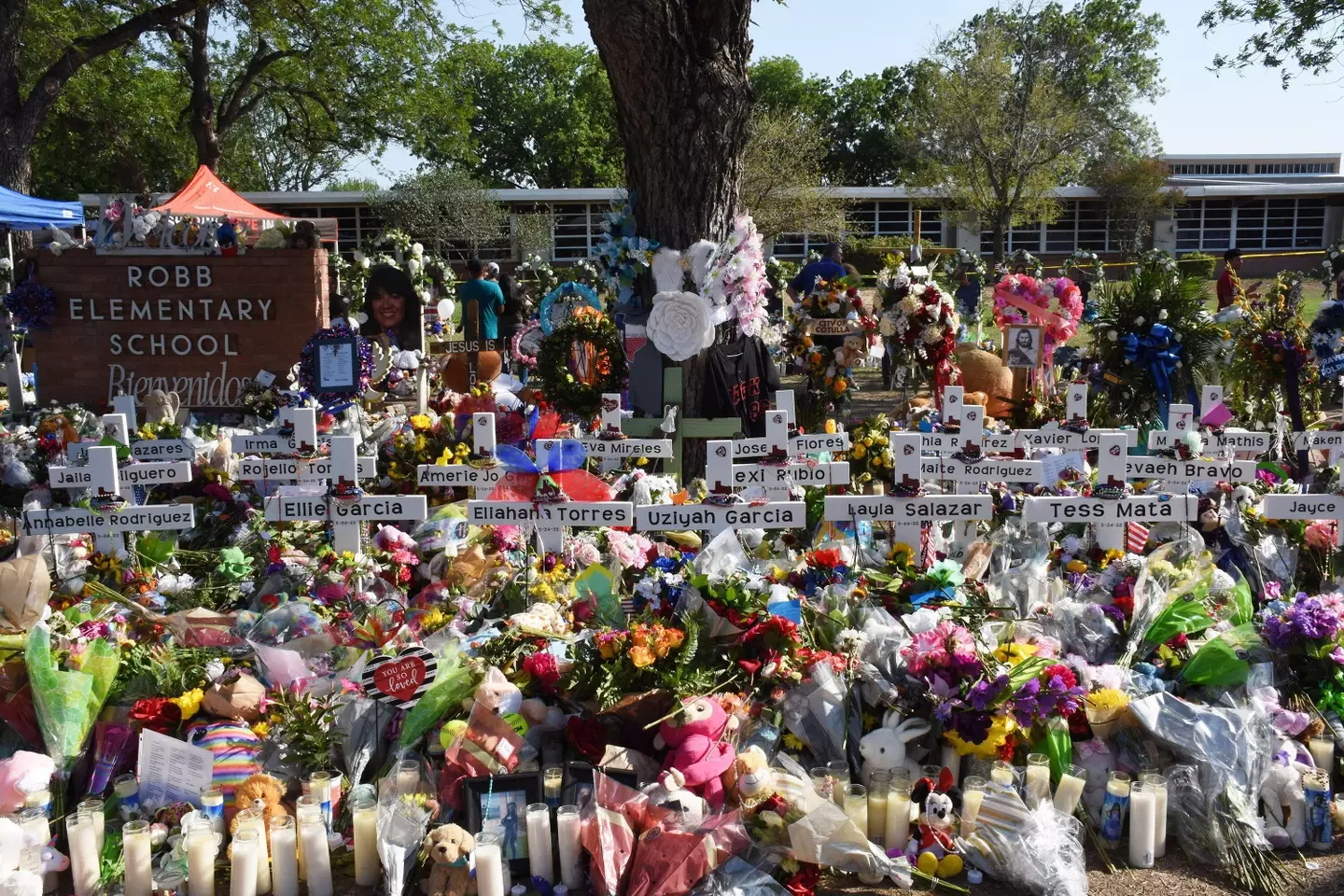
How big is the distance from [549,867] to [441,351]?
14.0m

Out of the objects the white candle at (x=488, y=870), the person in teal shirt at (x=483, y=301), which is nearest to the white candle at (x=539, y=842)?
the white candle at (x=488, y=870)

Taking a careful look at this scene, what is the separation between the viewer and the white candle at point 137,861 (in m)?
3.43

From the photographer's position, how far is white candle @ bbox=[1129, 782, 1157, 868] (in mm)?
3586

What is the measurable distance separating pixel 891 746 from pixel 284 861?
1.99 metres

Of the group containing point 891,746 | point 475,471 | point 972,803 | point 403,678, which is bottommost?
point 972,803

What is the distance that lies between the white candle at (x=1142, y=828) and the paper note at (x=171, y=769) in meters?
3.00

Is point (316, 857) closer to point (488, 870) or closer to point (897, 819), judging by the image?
point (488, 870)

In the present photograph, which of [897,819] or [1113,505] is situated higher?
[1113,505]

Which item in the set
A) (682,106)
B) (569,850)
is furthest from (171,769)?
(682,106)

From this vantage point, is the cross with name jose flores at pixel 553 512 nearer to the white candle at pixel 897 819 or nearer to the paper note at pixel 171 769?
the paper note at pixel 171 769

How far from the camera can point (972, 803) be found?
3.63 metres

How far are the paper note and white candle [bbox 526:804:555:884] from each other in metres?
1.13

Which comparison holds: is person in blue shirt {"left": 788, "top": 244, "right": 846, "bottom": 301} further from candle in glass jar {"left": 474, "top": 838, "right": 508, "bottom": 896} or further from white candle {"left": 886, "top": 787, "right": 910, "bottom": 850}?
candle in glass jar {"left": 474, "top": 838, "right": 508, "bottom": 896}

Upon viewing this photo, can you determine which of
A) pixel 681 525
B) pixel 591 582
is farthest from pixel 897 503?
pixel 591 582
